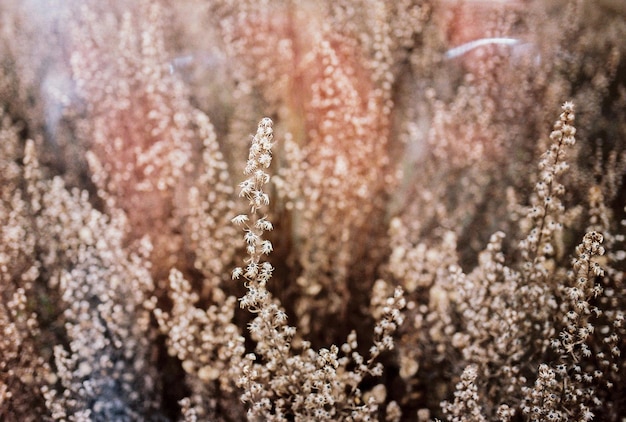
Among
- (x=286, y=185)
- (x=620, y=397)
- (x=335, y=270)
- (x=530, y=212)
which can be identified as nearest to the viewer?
→ (x=530, y=212)

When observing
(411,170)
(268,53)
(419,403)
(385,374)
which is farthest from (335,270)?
(268,53)

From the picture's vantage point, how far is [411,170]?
5066mm

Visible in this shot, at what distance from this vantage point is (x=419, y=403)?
3527 millimetres

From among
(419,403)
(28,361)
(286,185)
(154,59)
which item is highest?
(154,59)

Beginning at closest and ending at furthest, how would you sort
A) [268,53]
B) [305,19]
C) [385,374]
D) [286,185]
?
[286,185] → [385,374] → [268,53] → [305,19]

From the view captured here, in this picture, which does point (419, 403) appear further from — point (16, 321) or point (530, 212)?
point (16, 321)

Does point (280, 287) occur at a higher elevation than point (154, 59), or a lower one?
lower

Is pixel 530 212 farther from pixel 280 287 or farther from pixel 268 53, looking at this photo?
pixel 268 53

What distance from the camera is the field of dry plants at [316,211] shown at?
2727 millimetres

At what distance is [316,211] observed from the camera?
155 inches

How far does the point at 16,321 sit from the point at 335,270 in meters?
2.21

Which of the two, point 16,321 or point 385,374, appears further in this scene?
point 385,374

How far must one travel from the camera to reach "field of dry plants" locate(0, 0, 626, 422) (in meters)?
2.73

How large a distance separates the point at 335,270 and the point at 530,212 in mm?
1783
